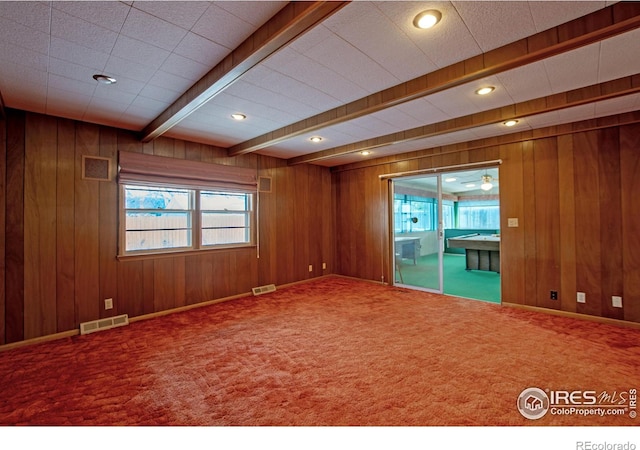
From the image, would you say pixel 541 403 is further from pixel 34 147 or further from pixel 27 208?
pixel 34 147

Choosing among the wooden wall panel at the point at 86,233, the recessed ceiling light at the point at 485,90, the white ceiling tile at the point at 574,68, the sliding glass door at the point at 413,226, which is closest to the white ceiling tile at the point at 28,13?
the wooden wall panel at the point at 86,233

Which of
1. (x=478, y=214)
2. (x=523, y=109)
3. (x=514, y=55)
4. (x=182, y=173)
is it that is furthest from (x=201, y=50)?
(x=478, y=214)

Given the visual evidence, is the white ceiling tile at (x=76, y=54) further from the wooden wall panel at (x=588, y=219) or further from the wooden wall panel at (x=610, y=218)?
the wooden wall panel at (x=610, y=218)

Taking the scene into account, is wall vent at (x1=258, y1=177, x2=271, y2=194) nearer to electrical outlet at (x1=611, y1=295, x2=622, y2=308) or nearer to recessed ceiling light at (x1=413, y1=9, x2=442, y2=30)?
recessed ceiling light at (x1=413, y1=9, x2=442, y2=30)

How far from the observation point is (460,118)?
10.8 feet

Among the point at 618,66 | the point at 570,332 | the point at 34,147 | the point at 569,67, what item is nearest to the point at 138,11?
the point at 34,147

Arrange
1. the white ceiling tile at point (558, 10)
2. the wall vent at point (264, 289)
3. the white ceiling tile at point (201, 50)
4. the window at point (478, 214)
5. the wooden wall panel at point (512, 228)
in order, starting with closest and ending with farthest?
the white ceiling tile at point (558, 10) < the white ceiling tile at point (201, 50) < the wooden wall panel at point (512, 228) < the wall vent at point (264, 289) < the window at point (478, 214)

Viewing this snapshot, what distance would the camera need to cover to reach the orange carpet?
74.4 inches

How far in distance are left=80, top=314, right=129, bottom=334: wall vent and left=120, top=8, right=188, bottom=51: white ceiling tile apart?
3151mm

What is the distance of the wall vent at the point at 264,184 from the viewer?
5.05 meters

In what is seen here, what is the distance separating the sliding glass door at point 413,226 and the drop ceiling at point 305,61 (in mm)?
2181

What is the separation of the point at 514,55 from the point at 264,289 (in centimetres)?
444

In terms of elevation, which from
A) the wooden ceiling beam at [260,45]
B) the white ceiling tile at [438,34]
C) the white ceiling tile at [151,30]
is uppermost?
→ the white ceiling tile at [151,30]
